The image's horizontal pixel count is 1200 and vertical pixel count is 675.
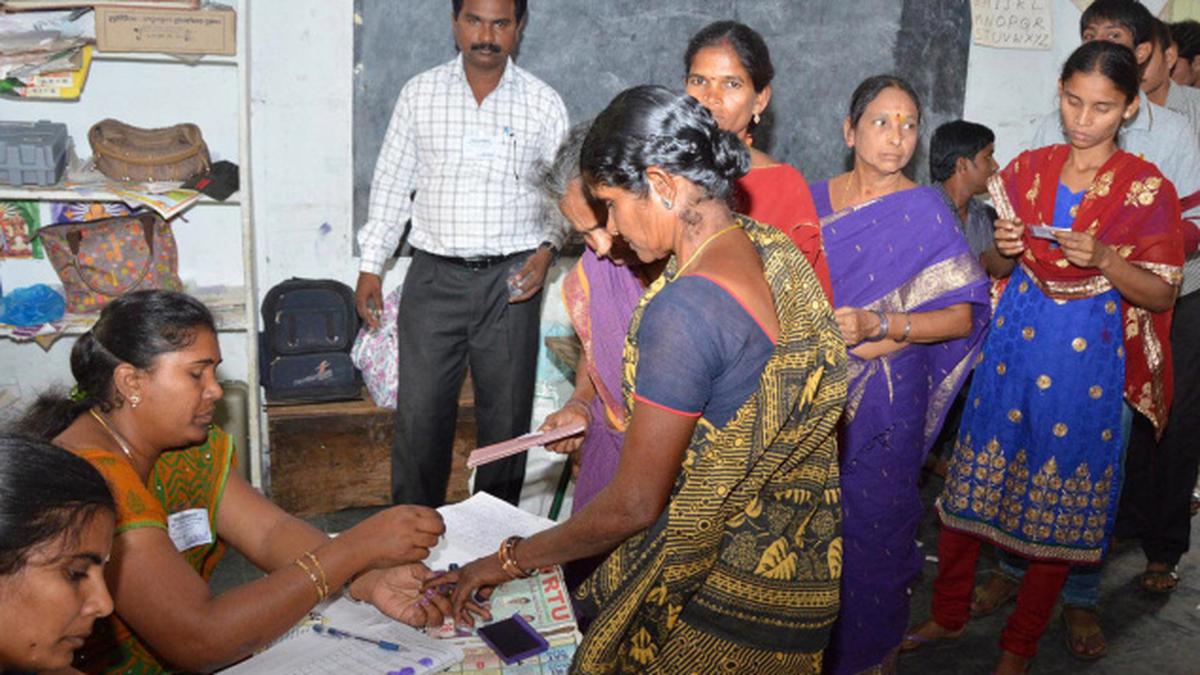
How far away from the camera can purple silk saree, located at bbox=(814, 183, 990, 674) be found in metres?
2.89

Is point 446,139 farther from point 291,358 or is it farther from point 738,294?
point 738,294

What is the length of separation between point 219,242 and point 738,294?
130 inches

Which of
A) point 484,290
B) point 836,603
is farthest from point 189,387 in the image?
point 484,290

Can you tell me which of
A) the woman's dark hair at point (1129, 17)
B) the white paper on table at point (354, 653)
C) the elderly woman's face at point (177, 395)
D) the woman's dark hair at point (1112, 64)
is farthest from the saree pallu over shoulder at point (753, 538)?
the woman's dark hair at point (1129, 17)

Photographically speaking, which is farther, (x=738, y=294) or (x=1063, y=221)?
(x=1063, y=221)

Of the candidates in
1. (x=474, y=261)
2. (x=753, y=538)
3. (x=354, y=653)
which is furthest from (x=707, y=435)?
(x=474, y=261)

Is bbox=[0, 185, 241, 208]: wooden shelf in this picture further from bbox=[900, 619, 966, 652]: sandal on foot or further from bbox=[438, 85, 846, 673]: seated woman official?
bbox=[900, 619, 966, 652]: sandal on foot

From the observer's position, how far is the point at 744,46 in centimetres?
266

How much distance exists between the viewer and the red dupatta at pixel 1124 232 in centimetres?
305

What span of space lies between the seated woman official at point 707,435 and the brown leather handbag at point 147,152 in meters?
2.70

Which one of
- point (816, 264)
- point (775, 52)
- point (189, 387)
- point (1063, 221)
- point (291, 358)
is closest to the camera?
point (189, 387)

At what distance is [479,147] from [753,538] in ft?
8.12

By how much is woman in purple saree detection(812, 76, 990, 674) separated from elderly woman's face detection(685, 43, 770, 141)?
43 centimetres

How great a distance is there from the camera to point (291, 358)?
423cm
